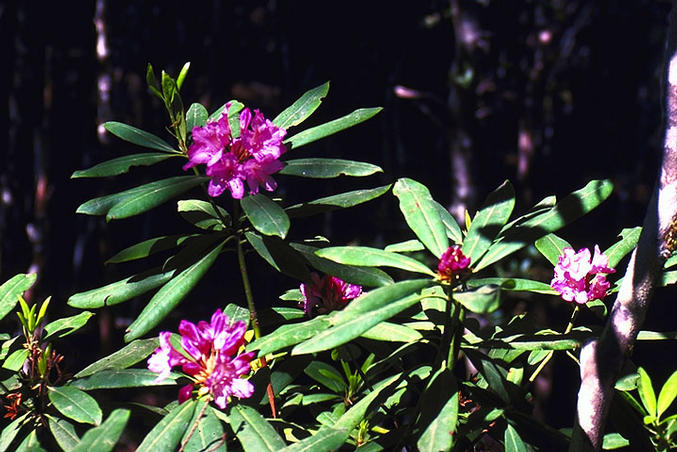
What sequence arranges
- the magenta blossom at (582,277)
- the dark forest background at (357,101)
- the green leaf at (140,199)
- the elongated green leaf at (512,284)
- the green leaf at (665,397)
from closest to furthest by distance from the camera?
the elongated green leaf at (512,284) → the green leaf at (140,199) → the magenta blossom at (582,277) → the green leaf at (665,397) → the dark forest background at (357,101)

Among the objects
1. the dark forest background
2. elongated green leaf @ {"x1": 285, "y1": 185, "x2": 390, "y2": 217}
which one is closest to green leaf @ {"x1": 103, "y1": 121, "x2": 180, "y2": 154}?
elongated green leaf @ {"x1": 285, "y1": 185, "x2": 390, "y2": 217}

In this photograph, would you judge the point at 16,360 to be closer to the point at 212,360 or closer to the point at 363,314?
the point at 212,360

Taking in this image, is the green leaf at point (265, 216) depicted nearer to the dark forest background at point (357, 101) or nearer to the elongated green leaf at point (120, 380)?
the elongated green leaf at point (120, 380)

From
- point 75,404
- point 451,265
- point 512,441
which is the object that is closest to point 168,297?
point 75,404

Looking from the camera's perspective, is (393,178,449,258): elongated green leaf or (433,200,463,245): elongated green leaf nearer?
(393,178,449,258): elongated green leaf

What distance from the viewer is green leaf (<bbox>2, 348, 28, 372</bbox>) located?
106cm

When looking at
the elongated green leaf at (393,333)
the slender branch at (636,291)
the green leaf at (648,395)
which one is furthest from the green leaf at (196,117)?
the green leaf at (648,395)

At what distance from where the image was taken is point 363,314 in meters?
0.84

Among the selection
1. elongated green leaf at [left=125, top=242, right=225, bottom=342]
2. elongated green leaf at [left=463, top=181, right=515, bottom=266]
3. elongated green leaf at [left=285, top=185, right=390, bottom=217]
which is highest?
elongated green leaf at [left=285, top=185, right=390, bottom=217]

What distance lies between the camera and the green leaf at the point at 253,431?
2.93ft

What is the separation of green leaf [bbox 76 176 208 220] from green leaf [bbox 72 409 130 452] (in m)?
0.28

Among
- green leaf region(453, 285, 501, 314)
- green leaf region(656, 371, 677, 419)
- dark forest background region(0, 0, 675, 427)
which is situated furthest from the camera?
dark forest background region(0, 0, 675, 427)

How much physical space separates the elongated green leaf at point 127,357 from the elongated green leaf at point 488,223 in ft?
1.64

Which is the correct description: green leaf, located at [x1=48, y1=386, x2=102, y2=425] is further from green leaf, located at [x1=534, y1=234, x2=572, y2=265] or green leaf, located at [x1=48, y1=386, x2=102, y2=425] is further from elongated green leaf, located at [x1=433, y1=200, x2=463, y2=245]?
green leaf, located at [x1=534, y1=234, x2=572, y2=265]
